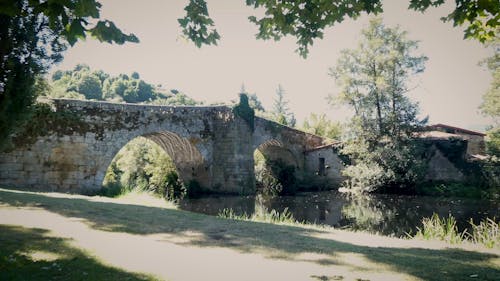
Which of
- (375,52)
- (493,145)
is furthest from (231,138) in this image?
(493,145)

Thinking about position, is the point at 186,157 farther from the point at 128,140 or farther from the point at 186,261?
the point at 186,261

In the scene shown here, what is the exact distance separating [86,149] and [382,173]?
1627 centimetres

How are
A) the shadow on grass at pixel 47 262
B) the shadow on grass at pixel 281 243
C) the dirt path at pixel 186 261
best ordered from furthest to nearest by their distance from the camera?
the shadow on grass at pixel 281 243
the dirt path at pixel 186 261
the shadow on grass at pixel 47 262

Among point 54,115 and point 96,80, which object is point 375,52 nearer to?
point 54,115

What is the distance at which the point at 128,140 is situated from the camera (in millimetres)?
14641

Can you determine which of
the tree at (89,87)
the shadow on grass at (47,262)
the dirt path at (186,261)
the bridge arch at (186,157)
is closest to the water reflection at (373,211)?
the bridge arch at (186,157)

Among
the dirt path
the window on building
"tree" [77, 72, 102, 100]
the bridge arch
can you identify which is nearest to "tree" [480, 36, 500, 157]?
the window on building

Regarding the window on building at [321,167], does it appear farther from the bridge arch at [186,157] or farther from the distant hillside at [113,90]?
the distant hillside at [113,90]

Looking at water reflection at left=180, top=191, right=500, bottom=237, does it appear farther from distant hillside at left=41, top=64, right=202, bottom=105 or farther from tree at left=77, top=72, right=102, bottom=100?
tree at left=77, top=72, right=102, bottom=100

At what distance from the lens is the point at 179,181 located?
19.4m

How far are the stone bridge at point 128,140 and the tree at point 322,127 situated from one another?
8.77m

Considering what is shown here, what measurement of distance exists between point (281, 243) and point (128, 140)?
11.5 metres

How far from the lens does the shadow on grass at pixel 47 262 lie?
2.97 metres

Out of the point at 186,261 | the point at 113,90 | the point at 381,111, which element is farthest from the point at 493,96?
the point at 113,90
